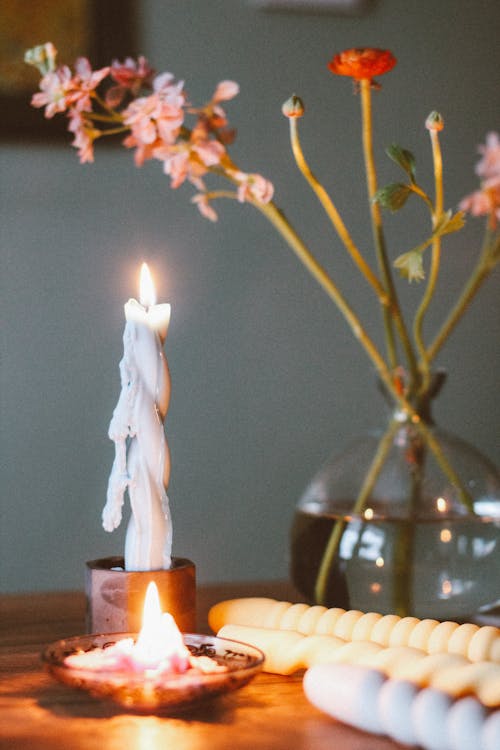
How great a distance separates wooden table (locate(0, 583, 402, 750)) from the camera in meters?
0.61

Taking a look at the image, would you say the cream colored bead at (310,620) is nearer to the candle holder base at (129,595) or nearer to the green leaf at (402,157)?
the candle holder base at (129,595)

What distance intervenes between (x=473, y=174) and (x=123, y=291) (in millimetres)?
517

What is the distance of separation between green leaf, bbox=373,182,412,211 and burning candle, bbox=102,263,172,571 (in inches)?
8.0

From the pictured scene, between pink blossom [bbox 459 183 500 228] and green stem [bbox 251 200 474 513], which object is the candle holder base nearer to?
green stem [bbox 251 200 474 513]

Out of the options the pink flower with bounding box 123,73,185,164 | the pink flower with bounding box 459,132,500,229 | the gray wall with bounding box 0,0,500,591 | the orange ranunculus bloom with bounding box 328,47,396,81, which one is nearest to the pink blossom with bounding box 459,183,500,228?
the pink flower with bounding box 459,132,500,229

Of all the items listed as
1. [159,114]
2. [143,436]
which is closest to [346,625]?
[143,436]

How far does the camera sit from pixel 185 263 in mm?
1270

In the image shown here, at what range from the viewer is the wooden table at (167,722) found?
61 centimetres

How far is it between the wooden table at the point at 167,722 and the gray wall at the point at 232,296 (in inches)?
18.1

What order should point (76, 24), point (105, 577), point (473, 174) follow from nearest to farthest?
point (105, 577) → point (76, 24) → point (473, 174)

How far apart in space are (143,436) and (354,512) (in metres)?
0.21

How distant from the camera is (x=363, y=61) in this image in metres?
0.81

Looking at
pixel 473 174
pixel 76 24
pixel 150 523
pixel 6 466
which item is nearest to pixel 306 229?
pixel 473 174

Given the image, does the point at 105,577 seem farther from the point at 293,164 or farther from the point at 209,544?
the point at 293,164
